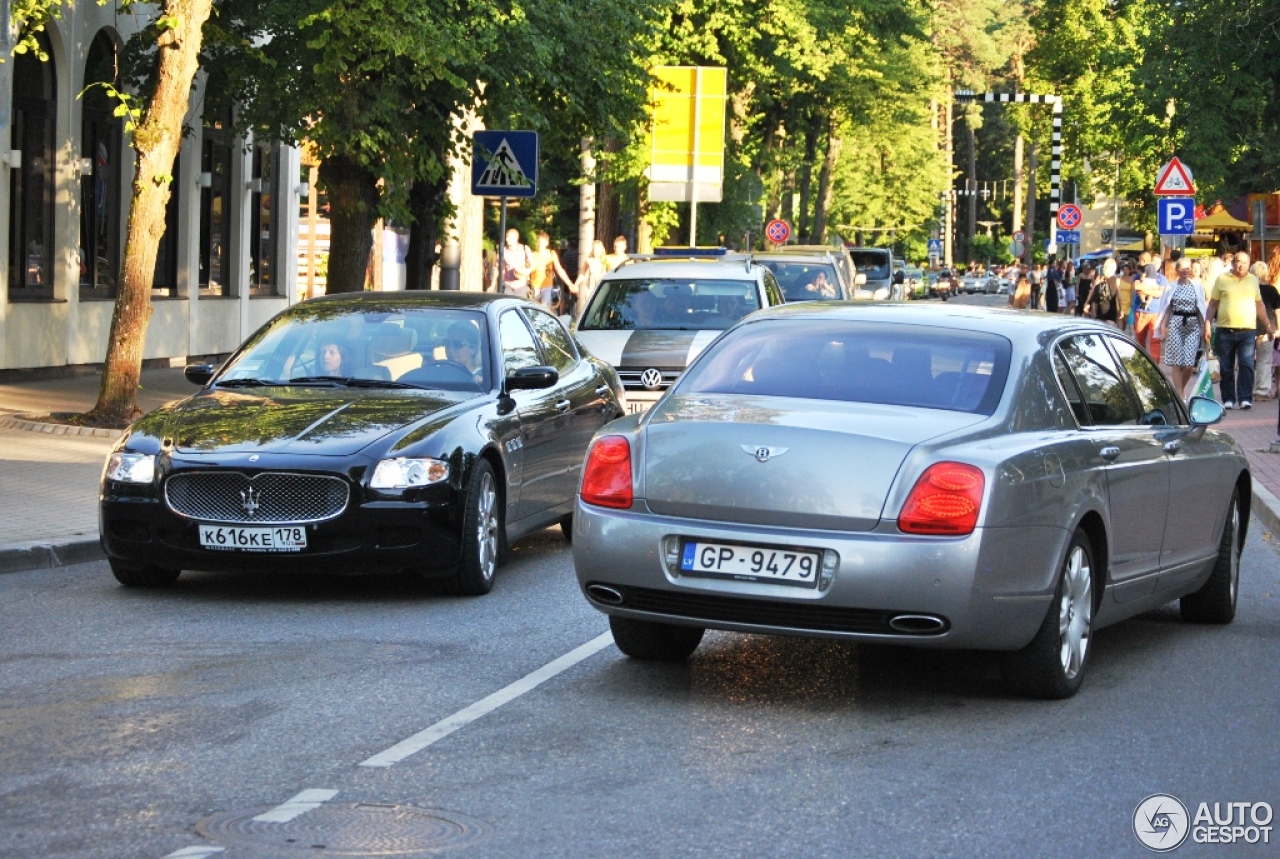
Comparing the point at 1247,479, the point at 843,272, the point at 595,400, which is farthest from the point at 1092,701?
the point at 843,272

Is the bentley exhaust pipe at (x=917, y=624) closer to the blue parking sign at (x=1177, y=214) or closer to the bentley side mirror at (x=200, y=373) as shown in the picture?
the bentley side mirror at (x=200, y=373)

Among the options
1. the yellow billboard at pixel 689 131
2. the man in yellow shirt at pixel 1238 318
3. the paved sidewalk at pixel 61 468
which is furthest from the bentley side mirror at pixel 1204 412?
the yellow billboard at pixel 689 131

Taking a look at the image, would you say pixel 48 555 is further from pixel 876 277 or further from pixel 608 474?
pixel 876 277

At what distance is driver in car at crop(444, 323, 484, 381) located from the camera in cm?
1120

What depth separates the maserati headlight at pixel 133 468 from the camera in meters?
9.94

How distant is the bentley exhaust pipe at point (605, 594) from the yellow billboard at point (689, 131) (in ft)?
80.2

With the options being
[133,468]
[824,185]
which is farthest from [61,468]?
[824,185]

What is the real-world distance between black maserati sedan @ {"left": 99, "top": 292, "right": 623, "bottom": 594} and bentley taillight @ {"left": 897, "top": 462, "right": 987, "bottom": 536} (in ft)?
11.1

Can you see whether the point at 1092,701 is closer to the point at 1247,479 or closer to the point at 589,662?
the point at 589,662

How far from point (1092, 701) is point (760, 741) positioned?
1.57 meters

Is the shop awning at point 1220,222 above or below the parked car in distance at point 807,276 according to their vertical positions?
above

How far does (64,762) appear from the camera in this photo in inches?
249

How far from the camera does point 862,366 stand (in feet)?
26.4

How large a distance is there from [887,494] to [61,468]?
32.1ft
